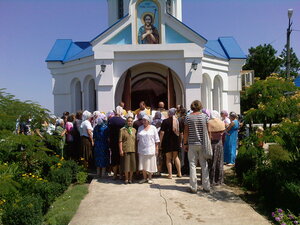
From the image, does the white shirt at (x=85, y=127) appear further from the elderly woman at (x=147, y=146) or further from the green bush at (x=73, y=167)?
the elderly woman at (x=147, y=146)

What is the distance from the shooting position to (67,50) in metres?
17.9

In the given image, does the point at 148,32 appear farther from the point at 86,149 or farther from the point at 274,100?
the point at 274,100

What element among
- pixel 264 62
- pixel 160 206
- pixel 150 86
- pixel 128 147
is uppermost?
pixel 264 62

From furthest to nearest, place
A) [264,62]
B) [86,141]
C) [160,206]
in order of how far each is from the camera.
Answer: [264,62], [86,141], [160,206]

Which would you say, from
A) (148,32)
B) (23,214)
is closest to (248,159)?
(23,214)

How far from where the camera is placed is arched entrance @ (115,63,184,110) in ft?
47.4

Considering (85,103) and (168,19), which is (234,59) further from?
(85,103)

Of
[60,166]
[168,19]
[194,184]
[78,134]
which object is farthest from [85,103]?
[194,184]

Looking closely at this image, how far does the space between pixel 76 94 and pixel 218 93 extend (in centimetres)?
863

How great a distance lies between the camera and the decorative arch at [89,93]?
15.5 m

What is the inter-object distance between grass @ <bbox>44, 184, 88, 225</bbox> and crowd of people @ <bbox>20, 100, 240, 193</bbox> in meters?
1.02

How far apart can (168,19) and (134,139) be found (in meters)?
8.63

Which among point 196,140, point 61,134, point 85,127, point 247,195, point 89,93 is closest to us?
point 196,140

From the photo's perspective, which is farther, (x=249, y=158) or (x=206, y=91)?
(x=206, y=91)
